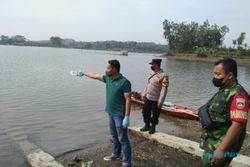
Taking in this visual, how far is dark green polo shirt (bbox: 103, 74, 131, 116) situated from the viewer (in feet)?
19.7

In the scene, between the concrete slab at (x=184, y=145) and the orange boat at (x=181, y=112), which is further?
the orange boat at (x=181, y=112)

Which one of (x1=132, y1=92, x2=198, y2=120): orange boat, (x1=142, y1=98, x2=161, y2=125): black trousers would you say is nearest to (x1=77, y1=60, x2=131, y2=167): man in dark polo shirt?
(x1=142, y1=98, x2=161, y2=125): black trousers

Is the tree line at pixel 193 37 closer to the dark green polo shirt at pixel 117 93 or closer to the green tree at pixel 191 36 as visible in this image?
the green tree at pixel 191 36

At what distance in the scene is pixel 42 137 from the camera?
1031 cm

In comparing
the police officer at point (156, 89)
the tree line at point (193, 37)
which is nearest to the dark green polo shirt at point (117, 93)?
the police officer at point (156, 89)

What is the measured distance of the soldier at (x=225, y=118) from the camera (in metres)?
3.25

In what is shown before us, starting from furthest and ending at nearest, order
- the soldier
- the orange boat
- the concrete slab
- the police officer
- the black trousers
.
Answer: the orange boat → the black trousers → the police officer → the concrete slab → the soldier

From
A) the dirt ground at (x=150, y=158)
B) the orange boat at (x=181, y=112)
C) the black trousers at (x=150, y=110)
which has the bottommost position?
the orange boat at (x=181, y=112)

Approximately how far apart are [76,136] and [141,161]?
4.10 metres

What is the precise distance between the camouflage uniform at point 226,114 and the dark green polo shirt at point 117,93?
253cm

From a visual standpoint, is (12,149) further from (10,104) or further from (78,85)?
(78,85)

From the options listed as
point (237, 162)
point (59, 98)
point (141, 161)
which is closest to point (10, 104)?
point (59, 98)

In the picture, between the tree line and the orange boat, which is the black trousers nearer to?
the orange boat

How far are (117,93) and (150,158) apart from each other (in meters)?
1.99
